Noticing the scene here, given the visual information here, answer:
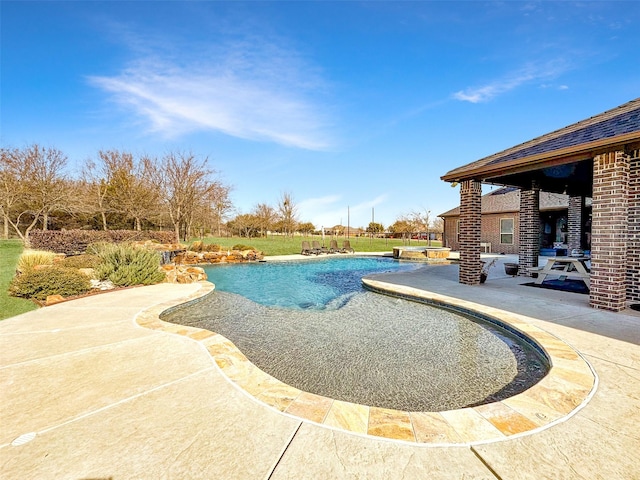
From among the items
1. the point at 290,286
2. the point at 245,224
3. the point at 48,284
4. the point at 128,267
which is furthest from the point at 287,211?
the point at 48,284

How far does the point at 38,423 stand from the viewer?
6.75ft

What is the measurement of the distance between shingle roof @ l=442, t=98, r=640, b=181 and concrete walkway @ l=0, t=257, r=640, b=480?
11.4 ft

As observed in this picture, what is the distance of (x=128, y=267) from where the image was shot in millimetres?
7922

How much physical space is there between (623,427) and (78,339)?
550 cm

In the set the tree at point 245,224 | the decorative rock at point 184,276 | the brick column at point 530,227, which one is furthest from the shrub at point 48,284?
the tree at point 245,224

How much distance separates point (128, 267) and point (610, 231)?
10.7m

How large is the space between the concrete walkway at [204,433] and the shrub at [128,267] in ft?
14.7

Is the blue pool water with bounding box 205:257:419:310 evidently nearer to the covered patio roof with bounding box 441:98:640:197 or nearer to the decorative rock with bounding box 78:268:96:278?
the decorative rock with bounding box 78:268:96:278

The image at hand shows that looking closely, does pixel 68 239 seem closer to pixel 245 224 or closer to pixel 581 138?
pixel 581 138

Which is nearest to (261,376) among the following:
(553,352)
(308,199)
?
(553,352)

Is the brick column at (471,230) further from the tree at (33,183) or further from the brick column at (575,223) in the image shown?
the tree at (33,183)

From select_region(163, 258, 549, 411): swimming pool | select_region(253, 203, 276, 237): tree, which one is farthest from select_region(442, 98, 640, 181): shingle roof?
select_region(253, 203, 276, 237): tree

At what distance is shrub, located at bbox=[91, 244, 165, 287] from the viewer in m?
7.68

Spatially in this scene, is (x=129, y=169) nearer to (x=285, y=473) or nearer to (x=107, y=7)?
(x=107, y=7)
